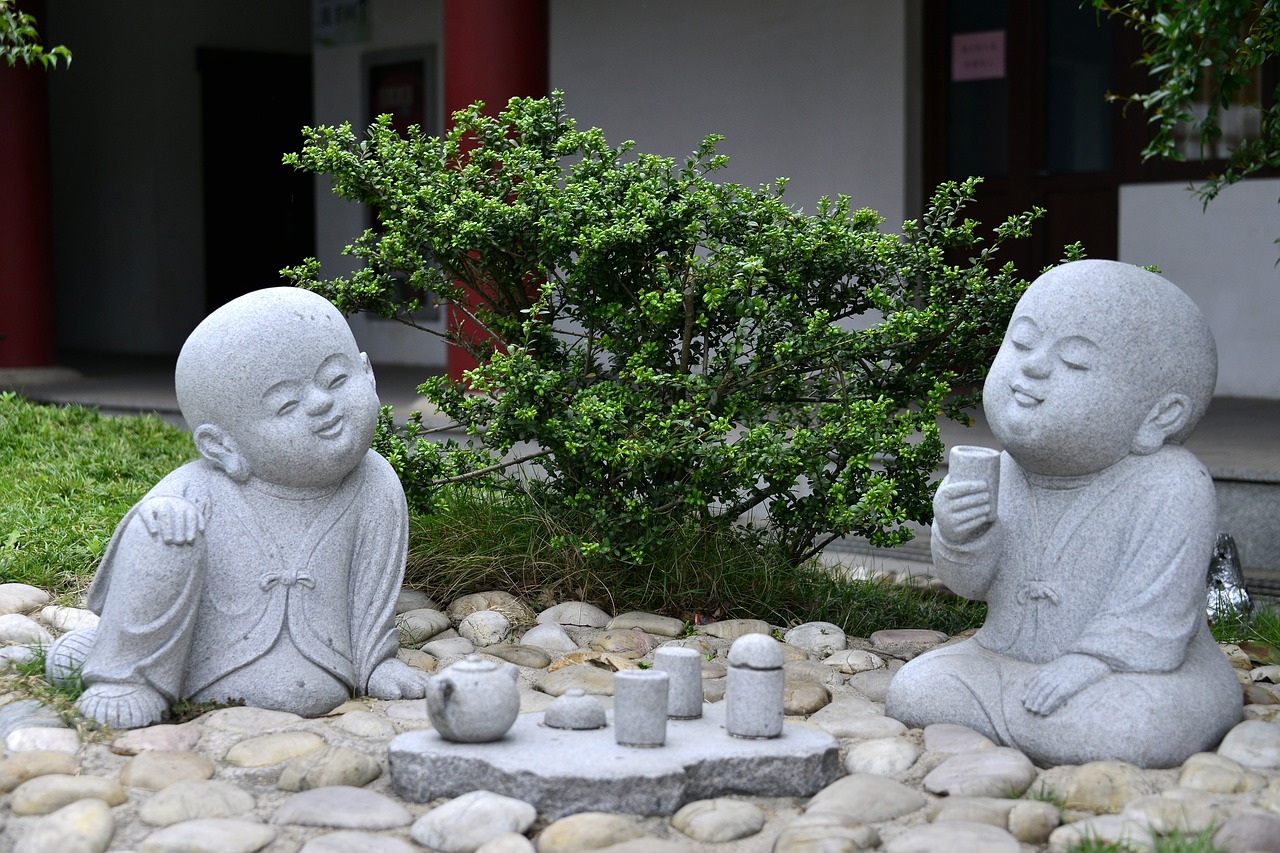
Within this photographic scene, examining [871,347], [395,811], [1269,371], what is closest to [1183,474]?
[871,347]

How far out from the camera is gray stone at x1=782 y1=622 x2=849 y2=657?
435 centimetres

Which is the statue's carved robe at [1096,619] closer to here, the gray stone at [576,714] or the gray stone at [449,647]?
the gray stone at [576,714]

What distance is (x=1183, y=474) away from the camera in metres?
3.22

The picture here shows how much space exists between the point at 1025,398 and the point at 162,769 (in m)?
2.05

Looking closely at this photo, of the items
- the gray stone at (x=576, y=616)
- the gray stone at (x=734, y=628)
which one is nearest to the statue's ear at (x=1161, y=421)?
the gray stone at (x=734, y=628)

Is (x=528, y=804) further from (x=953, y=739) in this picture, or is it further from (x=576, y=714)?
(x=953, y=739)

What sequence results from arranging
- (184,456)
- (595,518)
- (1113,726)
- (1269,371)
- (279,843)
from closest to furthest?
(279,843), (1113,726), (595,518), (184,456), (1269,371)

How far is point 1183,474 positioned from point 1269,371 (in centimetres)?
583

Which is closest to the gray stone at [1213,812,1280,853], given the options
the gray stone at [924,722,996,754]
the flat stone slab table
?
the gray stone at [924,722,996,754]

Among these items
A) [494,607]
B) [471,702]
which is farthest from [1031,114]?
[471,702]

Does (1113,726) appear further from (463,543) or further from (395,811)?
(463,543)

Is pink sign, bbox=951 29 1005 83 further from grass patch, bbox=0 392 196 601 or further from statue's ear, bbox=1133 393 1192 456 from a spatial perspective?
statue's ear, bbox=1133 393 1192 456

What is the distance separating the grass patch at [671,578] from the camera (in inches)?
185

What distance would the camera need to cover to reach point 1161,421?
327cm
